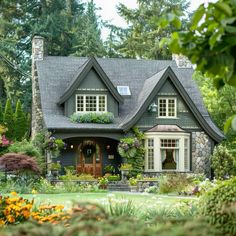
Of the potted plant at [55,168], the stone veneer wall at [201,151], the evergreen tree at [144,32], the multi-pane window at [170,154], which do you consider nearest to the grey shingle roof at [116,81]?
the stone veneer wall at [201,151]

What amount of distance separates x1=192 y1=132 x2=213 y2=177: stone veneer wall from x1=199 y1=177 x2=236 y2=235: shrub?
76.8 ft

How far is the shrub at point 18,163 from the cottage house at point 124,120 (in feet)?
12.3

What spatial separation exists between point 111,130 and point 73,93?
2.68 m

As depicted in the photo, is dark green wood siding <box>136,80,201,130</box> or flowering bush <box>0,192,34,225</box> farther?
dark green wood siding <box>136,80,201,130</box>

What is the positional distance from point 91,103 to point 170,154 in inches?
188

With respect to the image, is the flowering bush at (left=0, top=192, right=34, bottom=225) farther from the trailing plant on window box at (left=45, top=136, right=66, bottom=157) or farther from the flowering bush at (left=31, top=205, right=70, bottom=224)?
the trailing plant on window box at (left=45, top=136, right=66, bottom=157)

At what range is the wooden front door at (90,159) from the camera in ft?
95.3

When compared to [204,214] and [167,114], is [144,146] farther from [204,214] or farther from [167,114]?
[204,214]

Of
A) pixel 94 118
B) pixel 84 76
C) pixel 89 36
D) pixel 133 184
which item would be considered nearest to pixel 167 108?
pixel 94 118

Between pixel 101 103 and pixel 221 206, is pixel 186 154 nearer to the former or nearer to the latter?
pixel 101 103

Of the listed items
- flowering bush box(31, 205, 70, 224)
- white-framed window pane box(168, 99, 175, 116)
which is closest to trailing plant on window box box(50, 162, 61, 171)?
white-framed window pane box(168, 99, 175, 116)

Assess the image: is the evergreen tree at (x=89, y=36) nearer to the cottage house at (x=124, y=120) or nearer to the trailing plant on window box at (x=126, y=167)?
the cottage house at (x=124, y=120)

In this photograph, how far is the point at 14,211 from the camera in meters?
7.78

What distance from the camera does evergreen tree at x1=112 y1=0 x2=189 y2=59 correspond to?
4519 cm
